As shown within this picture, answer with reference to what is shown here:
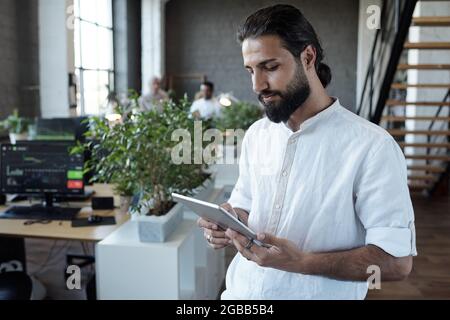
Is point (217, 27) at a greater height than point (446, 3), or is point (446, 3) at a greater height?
point (217, 27)

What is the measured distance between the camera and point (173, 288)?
2137 mm

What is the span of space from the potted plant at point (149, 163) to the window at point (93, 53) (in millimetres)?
4989

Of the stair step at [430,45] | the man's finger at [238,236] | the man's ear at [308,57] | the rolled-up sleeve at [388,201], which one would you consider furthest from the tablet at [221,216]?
the stair step at [430,45]

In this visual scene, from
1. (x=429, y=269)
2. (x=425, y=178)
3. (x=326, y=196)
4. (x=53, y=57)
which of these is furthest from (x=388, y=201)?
(x=53, y=57)

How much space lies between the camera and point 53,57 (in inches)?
258

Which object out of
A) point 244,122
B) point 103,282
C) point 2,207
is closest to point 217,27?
point 244,122

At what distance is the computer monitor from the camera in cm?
273

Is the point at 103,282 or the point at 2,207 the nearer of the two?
the point at 103,282

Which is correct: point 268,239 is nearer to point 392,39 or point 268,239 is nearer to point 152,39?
point 392,39

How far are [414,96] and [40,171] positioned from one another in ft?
13.5

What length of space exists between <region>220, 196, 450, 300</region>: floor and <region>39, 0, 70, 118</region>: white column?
416 centimetres

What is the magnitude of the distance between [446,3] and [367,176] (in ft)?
15.0


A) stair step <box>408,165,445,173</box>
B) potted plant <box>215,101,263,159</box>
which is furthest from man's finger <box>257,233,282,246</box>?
stair step <box>408,165,445,173</box>

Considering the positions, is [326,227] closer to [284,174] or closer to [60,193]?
[284,174]
